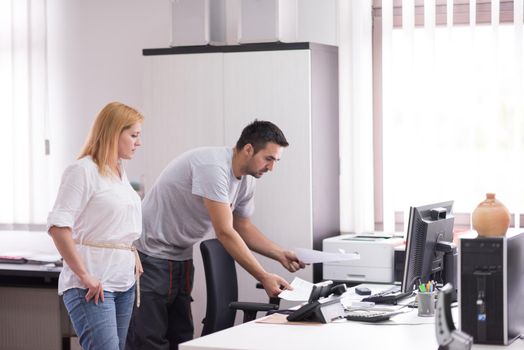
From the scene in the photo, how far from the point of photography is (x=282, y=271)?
5148 millimetres

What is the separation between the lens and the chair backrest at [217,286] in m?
4.07

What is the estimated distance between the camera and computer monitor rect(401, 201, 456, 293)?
364 centimetres

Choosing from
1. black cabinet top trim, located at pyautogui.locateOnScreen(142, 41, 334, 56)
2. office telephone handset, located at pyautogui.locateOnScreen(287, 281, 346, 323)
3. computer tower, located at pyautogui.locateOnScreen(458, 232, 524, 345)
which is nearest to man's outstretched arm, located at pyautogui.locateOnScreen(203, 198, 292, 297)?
office telephone handset, located at pyautogui.locateOnScreen(287, 281, 346, 323)

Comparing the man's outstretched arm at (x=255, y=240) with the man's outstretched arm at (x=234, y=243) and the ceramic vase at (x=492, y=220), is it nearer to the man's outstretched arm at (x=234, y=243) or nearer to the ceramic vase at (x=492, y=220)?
the man's outstretched arm at (x=234, y=243)

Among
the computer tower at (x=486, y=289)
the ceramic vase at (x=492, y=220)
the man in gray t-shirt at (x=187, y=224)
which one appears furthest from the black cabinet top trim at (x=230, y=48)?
the computer tower at (x=486, y=289)

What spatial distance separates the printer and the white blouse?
5.39 feet

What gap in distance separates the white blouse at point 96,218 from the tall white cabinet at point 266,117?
5.34 feet

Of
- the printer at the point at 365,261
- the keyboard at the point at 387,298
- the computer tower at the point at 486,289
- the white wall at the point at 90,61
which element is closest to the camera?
the computer tower at the point at 486,289

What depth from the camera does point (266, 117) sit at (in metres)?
5.15

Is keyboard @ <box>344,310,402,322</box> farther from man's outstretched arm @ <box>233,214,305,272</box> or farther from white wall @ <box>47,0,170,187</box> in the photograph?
white wall @ <box>47,0,170,187</box>

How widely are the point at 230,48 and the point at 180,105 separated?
46cm

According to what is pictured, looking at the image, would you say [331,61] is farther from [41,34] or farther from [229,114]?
[41,34]

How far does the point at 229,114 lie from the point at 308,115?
486 mm

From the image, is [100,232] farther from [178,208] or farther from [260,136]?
[260,136]
